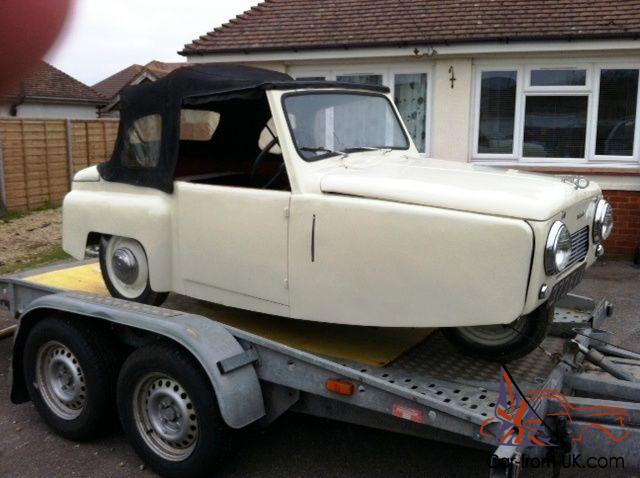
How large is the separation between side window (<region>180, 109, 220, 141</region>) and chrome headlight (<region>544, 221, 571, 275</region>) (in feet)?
8.03

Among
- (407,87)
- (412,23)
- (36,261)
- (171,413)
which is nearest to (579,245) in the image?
(171,413)

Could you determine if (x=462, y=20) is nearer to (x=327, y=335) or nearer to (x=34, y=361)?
(x=327, y=335)

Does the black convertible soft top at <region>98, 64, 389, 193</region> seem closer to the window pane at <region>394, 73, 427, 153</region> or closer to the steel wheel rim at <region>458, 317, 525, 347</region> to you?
the steel wheel rim at <region>458, 317, 525, 347</region>

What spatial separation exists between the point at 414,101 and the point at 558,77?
212 centimetres

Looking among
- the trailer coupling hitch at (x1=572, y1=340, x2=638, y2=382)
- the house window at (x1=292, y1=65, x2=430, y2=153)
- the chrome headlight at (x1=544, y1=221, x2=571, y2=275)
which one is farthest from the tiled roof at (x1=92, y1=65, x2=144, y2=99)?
the house window at (x1=292, y1=65, x2=430, y2=153)

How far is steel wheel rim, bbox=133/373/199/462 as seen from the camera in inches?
143

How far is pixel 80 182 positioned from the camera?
15.7 feet

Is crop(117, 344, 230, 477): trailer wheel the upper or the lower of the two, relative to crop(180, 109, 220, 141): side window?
lower

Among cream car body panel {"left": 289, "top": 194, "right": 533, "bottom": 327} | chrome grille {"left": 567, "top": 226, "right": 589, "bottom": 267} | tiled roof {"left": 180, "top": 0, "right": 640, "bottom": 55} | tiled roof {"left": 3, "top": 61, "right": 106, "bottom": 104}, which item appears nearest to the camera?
tiled roof {"left": 3, "top": 61, "right": 106, "bottom": 104}

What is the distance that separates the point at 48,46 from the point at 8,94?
6 cm

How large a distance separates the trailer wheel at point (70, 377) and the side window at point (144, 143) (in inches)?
45.0

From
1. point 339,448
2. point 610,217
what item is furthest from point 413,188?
point 339,448

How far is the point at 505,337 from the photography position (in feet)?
12.3

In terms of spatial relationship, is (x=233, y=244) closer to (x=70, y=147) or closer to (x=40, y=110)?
(x=40, y=110)
